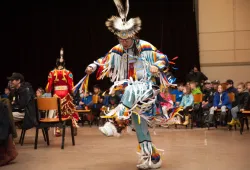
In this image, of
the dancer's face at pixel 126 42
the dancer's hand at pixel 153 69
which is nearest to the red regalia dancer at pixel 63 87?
the dancer's face at pixel 126 42

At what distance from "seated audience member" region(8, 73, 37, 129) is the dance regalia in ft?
2.74

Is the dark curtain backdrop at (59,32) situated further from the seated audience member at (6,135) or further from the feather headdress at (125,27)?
the feather headdress at (125,27)

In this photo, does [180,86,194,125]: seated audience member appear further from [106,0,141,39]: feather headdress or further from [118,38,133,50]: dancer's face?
[106,0,141,39]: feather headdress

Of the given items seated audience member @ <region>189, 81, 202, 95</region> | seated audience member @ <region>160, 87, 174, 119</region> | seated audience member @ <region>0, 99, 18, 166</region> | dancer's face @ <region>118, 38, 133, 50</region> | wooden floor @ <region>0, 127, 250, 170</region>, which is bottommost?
wooden floor @ <region>0, 127, 250, 170</region>

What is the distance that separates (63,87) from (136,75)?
3.12m

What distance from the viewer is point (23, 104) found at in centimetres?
578

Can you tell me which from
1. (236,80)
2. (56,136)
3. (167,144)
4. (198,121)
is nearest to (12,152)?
(167,144)

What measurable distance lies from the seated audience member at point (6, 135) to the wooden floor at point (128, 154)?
0.10 metres

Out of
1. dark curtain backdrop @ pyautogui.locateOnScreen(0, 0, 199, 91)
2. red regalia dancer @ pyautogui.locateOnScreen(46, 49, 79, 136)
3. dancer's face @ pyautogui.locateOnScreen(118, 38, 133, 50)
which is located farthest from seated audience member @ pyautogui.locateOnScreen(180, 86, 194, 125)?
dancer's face @ pyautogui.locateOnScreen(118, 38, 133, 50)

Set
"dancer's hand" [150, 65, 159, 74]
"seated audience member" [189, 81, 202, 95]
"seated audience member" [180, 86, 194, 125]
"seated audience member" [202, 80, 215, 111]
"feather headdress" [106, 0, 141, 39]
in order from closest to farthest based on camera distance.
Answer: "dancer's hand" [150, 65, 159, 74]
"feather headdress" [106, 0, 141, 39]
"seated audience member" [180, 86, 194, 125]
"seated audience member" [202, 80, 215, 111]
"seated audience member" [189, 81, 202, 95]

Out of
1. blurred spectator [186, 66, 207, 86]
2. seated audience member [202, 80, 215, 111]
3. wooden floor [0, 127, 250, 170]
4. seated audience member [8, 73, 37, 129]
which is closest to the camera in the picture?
wooden floor [0, 127, 250, 170]

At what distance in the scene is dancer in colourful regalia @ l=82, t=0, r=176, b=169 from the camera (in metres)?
3.80

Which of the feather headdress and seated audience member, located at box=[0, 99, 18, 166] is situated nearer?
the feather headdress

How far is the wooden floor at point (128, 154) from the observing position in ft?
13.4
